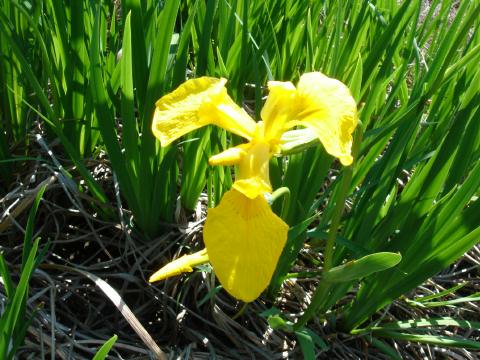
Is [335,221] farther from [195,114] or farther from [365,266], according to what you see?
[195,114]

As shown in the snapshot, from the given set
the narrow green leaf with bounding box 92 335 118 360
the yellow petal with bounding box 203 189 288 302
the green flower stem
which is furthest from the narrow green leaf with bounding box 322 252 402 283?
the narrow green leaf with bounding box 92 335 118 360

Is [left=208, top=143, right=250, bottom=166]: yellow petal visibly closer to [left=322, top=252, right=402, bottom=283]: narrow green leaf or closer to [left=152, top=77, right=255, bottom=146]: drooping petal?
[left=152, top=77, right=255, bottom=146]: drooping petal

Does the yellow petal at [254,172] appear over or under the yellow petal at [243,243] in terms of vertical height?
over

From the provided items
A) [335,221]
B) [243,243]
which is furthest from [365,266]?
[243,243]

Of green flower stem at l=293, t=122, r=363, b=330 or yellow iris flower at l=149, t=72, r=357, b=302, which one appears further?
green flower stem at l=293, t=122, r=363, b=330

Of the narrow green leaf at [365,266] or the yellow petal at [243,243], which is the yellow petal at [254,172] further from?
the narrow green leaf at [365,266]

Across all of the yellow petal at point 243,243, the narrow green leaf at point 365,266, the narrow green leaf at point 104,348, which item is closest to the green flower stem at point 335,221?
the narrow green leaf at point 365,266

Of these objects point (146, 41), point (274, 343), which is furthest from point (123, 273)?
→ point (146, 41)

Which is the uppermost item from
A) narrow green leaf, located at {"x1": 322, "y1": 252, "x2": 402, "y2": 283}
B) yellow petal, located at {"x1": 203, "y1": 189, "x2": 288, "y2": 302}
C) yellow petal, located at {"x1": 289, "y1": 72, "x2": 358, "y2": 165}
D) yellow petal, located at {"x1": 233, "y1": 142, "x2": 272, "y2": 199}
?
yellow petal, located at {"x1": 289, "y1": 72, "x2": 358, "y2": 165}
